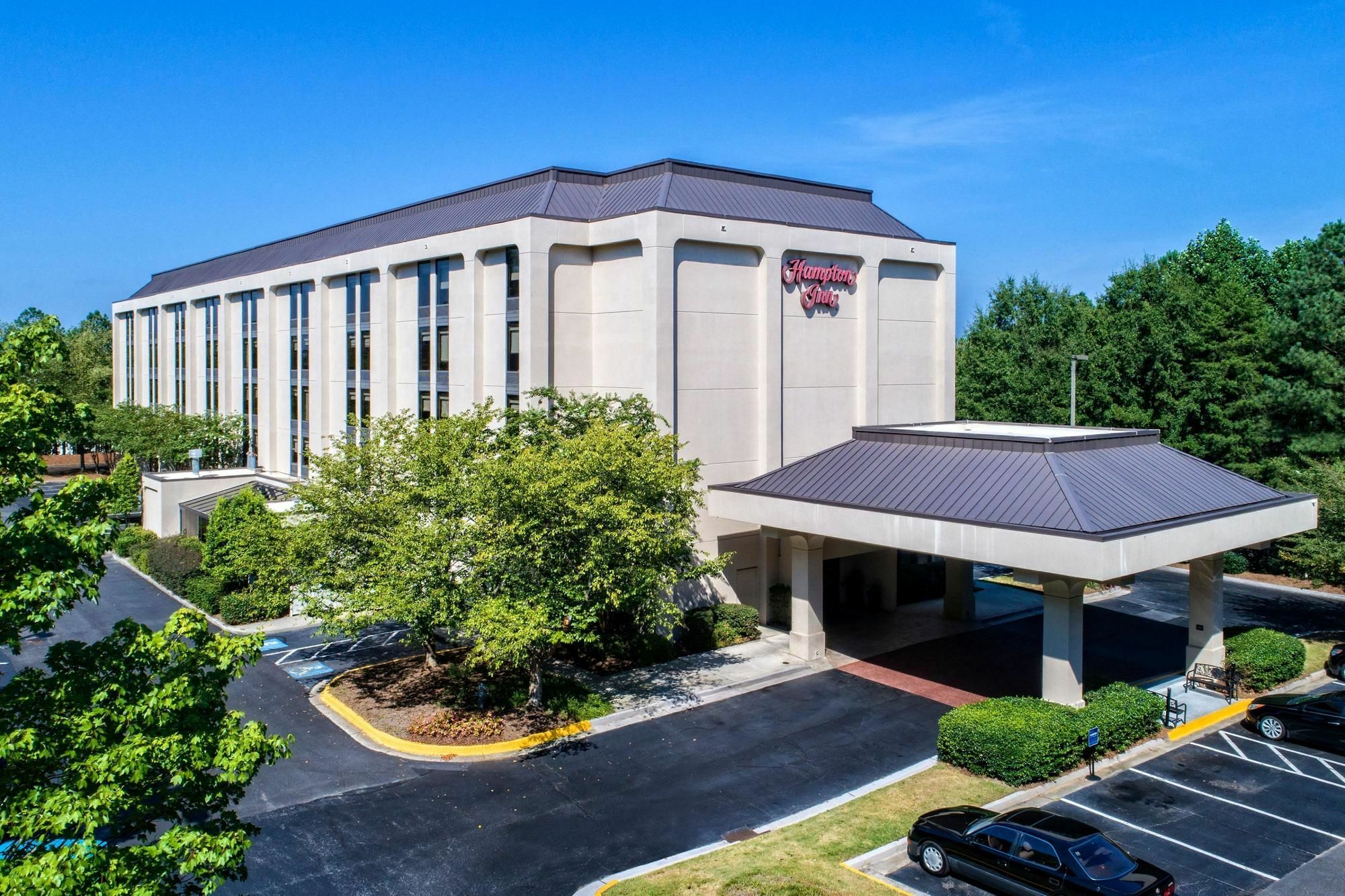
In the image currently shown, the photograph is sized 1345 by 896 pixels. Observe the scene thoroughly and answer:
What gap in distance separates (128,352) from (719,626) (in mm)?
64023

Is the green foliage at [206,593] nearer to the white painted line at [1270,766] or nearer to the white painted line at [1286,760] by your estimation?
the white painted line at [1270,766]

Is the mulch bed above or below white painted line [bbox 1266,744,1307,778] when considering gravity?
above

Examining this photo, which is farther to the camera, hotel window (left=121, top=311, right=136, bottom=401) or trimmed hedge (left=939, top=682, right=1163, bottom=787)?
hotel window (left=121, top=311, right=136, bottom=401)

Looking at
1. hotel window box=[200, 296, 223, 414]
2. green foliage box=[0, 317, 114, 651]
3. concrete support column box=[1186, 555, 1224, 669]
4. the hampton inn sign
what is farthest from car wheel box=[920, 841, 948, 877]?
hotel window box=[200, 296, 223, 414]

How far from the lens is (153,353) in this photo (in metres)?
71.3

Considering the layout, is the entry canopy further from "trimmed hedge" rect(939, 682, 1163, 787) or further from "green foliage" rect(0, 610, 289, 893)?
"green foliage" rect(0, 610, 289, 893)

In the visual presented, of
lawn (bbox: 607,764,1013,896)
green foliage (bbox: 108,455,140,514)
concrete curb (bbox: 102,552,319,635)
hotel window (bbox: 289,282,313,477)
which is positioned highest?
hotel window (bbox: 289,282,313,477)

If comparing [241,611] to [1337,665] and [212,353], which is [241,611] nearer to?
[212,353]

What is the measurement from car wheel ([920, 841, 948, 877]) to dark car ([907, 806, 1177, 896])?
1cm

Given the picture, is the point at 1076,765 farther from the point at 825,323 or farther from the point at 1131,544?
the point at 825,323

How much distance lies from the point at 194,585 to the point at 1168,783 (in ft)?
112

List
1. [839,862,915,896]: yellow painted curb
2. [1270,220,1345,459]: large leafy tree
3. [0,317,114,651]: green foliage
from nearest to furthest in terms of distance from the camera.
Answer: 1. [0,317,114,651]: green foliage
2. [839,862,915,896]: yellow painted curb
3. [1270,220,1345,459]: large leafy tree

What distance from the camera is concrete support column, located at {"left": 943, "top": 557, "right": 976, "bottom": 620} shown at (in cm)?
3588

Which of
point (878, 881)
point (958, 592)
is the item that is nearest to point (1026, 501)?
point (878, 881)
